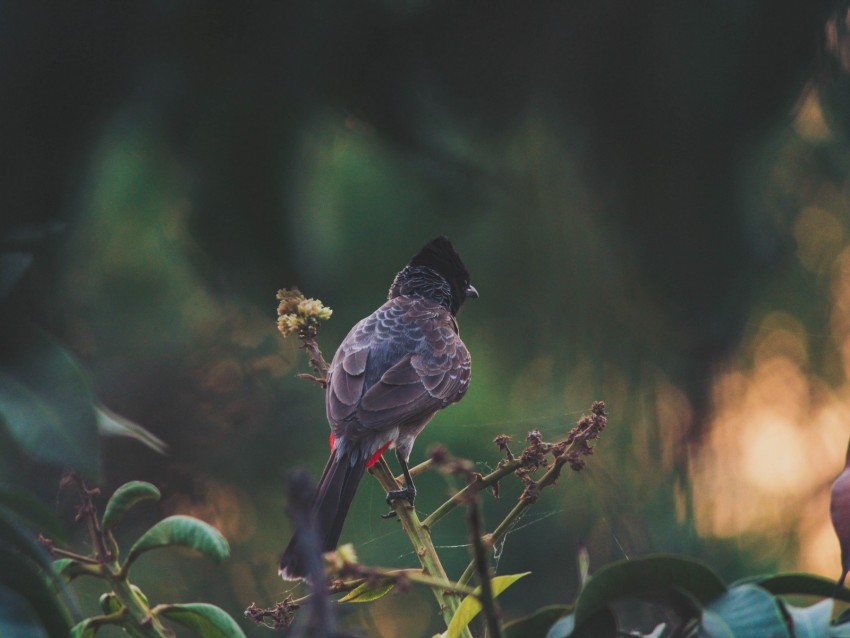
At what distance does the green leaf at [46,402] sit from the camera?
54cm

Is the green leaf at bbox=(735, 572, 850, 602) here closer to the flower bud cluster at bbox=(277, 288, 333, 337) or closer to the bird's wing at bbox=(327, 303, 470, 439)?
the flower bud cluster at bbox=(277, 288, 333, 337)

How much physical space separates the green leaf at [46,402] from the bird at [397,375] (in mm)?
953

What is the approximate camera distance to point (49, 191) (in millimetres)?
1134

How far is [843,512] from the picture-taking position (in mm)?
530

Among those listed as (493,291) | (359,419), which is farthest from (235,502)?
(359,419)

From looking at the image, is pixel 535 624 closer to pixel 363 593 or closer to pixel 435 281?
pixel 363 593

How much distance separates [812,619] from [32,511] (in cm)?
40

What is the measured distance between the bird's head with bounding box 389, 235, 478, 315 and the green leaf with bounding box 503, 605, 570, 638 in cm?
174

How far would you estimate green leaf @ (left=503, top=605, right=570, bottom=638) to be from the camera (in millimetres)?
498

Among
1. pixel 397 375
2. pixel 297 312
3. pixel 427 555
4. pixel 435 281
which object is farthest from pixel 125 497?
pixel 435 281

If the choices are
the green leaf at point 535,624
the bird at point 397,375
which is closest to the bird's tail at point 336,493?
the bird at point 397,375

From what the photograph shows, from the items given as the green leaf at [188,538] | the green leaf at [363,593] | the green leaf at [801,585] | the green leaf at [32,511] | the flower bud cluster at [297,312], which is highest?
the flower bud cluster at [297,312]

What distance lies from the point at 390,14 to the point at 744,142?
961 millimetres

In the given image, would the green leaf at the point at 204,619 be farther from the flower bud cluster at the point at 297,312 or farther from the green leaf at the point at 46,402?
the flower bud cluster at the point at 297,312
